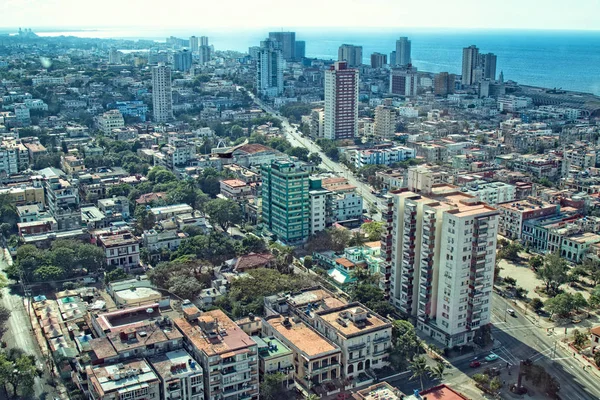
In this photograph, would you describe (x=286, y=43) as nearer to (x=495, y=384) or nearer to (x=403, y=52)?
(x=403, y=52)

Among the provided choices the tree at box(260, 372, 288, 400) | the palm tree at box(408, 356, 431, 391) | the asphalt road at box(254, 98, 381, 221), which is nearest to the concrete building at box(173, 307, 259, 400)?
the tree at box(260, 372, 288, 400)

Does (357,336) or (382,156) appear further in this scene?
(382,156)

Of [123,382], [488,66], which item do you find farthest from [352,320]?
[488,66]

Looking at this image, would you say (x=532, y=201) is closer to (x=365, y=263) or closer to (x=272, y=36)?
(x=365, y=263)

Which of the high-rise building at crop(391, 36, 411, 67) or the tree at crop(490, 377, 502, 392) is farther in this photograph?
the high-rise building at crop(391, 36, 411, 67)

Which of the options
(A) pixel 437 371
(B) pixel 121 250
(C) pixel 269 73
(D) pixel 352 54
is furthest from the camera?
(D) pixel 352 54

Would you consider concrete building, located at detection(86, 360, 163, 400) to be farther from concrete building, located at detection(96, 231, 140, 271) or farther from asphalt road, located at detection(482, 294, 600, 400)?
concrete building, located at detection(96, 231, 140, 271)

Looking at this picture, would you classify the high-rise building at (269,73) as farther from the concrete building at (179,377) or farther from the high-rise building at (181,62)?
the concrete building at (179,377)
